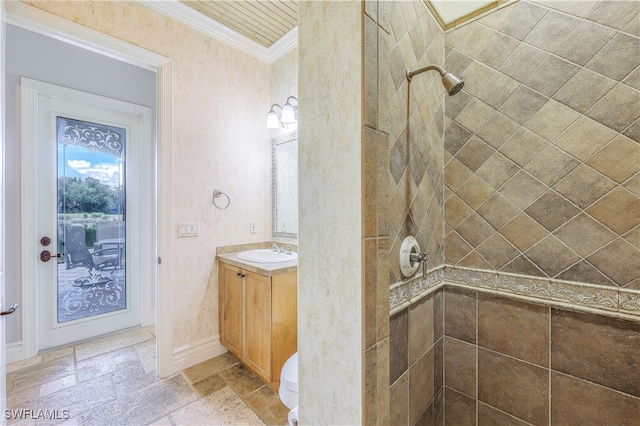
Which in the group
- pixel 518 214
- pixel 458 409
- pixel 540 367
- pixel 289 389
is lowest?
pixel 458 409

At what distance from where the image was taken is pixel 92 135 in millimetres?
2645

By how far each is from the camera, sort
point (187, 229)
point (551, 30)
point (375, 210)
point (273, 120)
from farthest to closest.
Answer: point (273, 120) → point (187, 229) → point (551, 30) → point (375, 210)

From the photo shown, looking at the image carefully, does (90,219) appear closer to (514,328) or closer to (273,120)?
(273,120)

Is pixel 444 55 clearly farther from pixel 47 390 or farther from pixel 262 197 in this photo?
pixel 47 390

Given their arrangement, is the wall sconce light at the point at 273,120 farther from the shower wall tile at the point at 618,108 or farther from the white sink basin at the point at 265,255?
the shower wall tile at the point at 618,108

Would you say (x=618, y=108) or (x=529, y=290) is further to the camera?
(x=529, y=290)

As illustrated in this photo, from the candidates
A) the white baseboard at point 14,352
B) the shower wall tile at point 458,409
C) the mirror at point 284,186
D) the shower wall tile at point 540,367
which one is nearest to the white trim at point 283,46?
the mirror at point 284,186

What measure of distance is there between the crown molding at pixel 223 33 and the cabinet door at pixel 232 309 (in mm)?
2082

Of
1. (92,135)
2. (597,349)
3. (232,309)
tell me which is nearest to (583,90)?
(597,349)

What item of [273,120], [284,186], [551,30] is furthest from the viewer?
[284,186]

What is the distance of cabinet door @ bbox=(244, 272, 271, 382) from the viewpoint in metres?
1.83

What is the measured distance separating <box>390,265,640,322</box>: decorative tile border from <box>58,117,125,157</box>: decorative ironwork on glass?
3.19 metres

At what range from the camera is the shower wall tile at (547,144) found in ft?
3.28

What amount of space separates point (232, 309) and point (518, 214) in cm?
210
